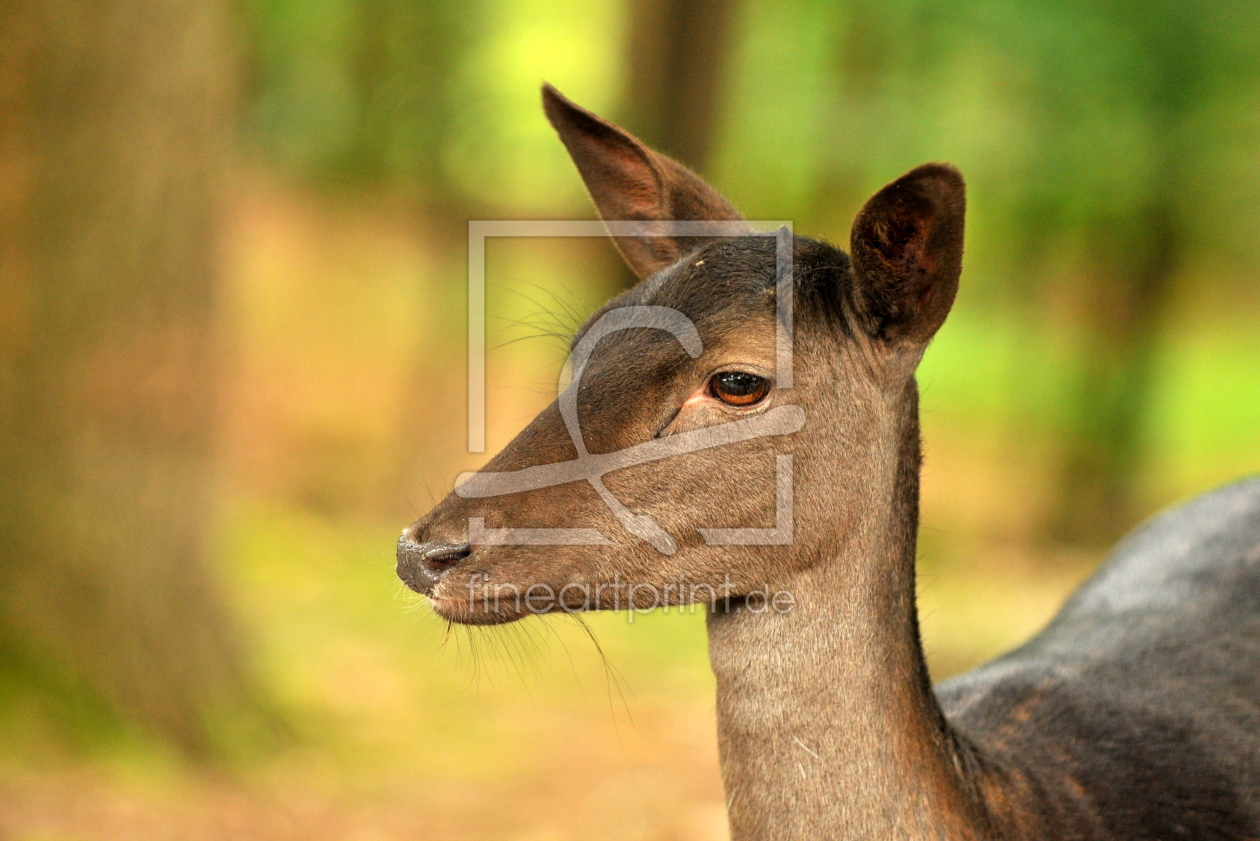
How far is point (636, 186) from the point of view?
390 centimetres

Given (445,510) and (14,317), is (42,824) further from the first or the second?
(445,510)

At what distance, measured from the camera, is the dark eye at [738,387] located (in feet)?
10.2

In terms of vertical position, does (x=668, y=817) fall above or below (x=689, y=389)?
below

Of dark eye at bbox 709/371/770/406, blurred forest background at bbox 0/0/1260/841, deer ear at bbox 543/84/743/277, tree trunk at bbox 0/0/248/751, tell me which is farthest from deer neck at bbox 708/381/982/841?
tree trunk at bbox 0/0/248/751

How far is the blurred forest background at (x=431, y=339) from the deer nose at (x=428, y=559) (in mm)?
368

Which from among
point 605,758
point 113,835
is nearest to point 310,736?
point 113,835

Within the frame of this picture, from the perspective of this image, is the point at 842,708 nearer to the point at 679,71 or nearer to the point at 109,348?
the point at 109,348

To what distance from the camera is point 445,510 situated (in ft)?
9.98

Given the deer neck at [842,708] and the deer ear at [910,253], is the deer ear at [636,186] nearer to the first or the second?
the deer ear at [910,253]

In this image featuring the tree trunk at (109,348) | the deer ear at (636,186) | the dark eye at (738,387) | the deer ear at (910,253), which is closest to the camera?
the deer ear at (910,253)

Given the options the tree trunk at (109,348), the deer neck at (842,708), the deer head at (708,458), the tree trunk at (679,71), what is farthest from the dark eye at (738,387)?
the tree trunk at (679,71)

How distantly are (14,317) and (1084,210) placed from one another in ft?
34.6

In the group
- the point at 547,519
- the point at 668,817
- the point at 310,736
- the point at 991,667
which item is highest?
the point at 547,519

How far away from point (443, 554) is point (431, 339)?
31.9 ft
